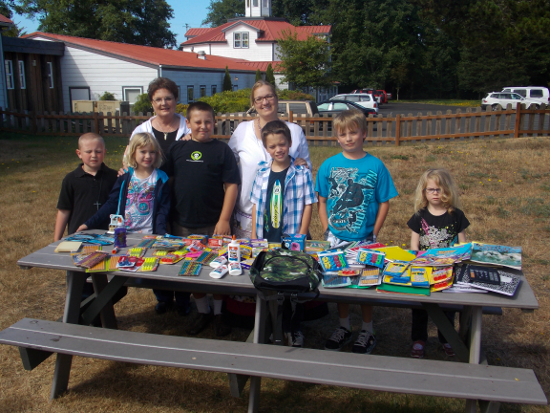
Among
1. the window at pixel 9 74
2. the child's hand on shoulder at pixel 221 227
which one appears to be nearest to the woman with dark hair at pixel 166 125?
the child's hand on shoulder at pixel 221 227

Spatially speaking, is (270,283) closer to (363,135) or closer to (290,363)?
(290,363)

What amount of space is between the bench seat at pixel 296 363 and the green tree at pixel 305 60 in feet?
116

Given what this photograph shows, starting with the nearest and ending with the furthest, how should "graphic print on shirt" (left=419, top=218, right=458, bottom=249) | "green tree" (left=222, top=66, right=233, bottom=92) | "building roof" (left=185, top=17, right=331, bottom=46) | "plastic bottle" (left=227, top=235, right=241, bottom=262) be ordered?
1. "plastic bottle" (left=227, top=235, right=241, bottom=262)
2. "graphic print on shirt" (left=419, top=218, right=458, bottom=249)
3. "green tree" (left=222, top=66, right=233, bottom=92)
4. "building roof" (left=185, top=17, right=331, bottom=46)

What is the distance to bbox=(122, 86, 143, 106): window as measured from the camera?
78.3 ft

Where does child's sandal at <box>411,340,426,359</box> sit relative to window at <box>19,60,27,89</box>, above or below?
below

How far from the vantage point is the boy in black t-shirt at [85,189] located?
3.79 meters

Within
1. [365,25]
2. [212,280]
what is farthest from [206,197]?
[365,25]

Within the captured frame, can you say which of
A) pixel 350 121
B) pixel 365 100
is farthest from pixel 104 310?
pixel 365 100

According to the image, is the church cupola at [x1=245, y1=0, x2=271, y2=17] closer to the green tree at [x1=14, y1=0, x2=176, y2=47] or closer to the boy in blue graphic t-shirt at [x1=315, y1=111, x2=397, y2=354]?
the green tree at [x1=14, y1=0, x2=176, y2=47]

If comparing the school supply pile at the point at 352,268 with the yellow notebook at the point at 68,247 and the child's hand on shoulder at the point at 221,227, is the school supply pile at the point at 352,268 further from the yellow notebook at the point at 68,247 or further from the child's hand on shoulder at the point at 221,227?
the yellow notebook at the point at 68,247

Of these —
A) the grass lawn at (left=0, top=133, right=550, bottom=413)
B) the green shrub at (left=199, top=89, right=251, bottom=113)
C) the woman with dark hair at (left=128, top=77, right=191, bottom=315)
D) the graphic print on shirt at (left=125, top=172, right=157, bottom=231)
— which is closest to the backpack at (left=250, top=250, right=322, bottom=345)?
the grass lawn at (left=0, top=133, right=550, bottom=413)

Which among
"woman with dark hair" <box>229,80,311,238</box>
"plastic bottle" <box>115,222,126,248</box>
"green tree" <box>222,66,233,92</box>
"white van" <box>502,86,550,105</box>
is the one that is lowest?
"plastic bottle" <box>115,222,126,248</box>

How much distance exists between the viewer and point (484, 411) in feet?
8.44

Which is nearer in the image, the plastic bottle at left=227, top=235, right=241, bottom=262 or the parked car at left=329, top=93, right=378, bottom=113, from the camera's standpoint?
the plastic bottle at left=227, top=235, right=241, bottom=262
